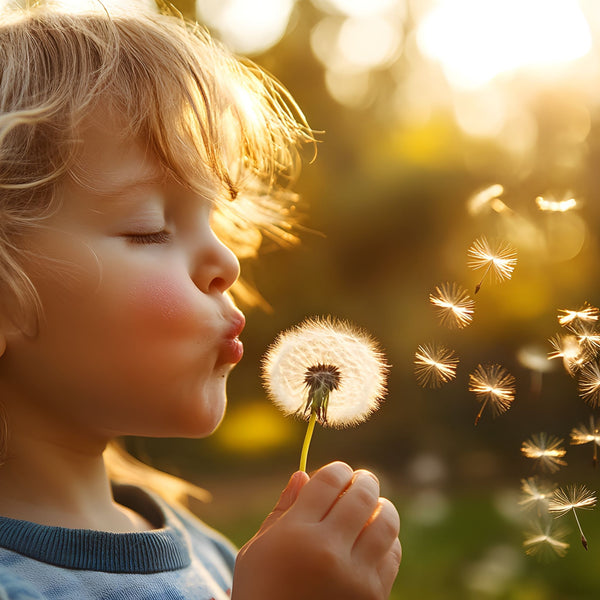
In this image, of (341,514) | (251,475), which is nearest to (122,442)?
(251,475)

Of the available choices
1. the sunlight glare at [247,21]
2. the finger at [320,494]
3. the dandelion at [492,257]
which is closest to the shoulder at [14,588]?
the finger at [320,494]

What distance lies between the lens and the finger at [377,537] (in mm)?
583

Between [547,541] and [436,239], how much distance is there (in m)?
0.45

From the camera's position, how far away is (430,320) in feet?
2.95

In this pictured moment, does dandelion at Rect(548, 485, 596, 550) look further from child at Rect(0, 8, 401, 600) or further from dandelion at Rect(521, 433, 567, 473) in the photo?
child at Rect(0, 8, 401, 600)

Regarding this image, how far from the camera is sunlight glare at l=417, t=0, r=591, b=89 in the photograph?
2.18 feet

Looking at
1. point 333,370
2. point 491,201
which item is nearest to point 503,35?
point 491,201

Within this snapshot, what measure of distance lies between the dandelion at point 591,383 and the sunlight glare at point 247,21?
0.64 meters

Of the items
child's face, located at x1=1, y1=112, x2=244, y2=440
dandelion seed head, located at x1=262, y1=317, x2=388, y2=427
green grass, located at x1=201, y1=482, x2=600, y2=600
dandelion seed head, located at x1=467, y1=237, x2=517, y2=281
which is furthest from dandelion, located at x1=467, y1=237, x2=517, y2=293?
green grass, located at x1=201, y1=482, x2=600, y2=600

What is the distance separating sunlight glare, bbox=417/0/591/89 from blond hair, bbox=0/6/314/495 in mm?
197

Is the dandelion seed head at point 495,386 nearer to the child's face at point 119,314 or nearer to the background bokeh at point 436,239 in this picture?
the background bokeh at point 436,239

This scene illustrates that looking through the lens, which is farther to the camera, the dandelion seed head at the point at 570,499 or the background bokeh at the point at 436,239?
the background bokeh at the point at 436,239

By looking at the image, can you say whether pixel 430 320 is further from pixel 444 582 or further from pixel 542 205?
pixel 444 582

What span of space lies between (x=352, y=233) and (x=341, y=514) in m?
0.50
